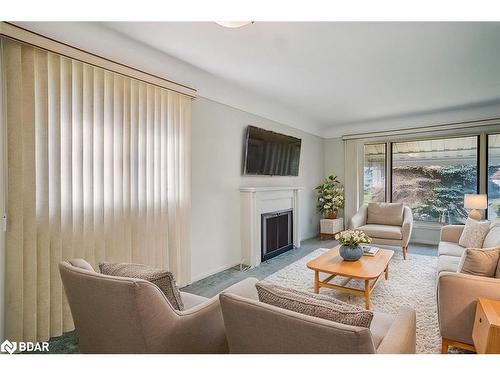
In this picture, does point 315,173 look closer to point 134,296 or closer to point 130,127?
point 130,127

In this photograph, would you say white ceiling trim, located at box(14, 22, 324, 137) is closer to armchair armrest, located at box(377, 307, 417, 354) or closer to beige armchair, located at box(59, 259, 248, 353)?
beige armchair, located at box(59, 259, 248, 353)

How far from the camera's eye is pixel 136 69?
96.8 inches

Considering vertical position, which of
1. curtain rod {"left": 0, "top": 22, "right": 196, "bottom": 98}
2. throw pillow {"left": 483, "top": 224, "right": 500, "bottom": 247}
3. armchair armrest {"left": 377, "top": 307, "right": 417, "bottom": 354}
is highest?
curtain rod {"left": 0, "top": 22, "right": 196, "bottom": 98}

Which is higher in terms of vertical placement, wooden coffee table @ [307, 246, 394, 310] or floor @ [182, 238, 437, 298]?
wooden coffee table @ [307, 246, 394, 310]

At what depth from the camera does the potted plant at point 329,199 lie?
19.1 feet

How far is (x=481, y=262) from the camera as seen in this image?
1.84 m

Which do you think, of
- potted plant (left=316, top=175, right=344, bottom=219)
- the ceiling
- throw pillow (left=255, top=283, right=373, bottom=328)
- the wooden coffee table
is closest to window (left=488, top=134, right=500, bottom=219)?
the ceiling

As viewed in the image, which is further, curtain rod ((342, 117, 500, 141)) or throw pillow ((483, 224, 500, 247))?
curtain rod ((342, 117, 500, 141))

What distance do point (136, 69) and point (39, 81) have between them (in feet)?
2.59

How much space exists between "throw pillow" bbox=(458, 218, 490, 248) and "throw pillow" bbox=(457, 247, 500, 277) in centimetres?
133

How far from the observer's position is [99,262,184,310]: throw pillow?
1.32m
